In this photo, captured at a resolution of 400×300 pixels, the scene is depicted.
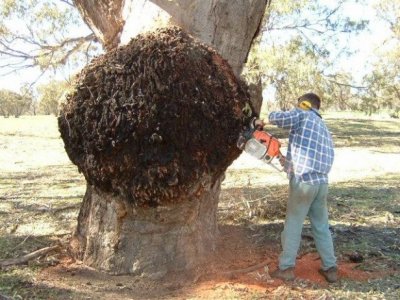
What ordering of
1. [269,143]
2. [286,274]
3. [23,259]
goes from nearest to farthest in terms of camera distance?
[269,143] → [286,274] → [23,259]

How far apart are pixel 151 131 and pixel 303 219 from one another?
5.29 ft

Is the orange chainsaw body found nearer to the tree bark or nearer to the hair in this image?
the hair

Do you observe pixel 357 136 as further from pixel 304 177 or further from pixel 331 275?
pixel 304 177

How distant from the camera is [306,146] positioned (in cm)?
493

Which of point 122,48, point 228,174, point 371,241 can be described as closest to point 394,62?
point 228,174

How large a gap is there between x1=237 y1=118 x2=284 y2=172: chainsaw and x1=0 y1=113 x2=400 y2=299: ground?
111 cm

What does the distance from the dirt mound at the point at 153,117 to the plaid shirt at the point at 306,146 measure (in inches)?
17.6

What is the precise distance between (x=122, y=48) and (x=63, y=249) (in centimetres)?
226

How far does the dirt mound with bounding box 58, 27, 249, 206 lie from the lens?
4645 mm

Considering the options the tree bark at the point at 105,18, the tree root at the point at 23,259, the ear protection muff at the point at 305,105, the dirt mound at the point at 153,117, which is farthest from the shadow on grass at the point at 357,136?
the dirt mound at the point at 153,117

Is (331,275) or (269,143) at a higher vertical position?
(269,143)

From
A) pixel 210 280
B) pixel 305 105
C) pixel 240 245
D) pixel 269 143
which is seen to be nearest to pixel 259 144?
pixel 269 143

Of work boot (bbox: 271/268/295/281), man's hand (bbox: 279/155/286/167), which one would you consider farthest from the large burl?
work boot (bbox: 271/268/295/281)

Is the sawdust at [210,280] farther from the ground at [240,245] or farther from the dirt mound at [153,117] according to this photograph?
the dirt mound at [153,117]
